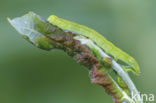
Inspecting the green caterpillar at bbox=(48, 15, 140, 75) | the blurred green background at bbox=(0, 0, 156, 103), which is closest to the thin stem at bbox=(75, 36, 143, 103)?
the green caterpillar at bbox=(48, 15, 140, 75)

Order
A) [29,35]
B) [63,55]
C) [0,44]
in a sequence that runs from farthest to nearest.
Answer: [63,55]
[0,44]
[29,35]

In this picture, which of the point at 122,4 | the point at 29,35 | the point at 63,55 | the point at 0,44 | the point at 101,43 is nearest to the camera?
the point at 29,35

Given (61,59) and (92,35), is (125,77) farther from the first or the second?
(61,59)

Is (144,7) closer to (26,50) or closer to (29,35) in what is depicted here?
(26,50)

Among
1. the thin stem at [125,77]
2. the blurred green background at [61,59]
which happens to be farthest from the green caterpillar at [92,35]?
the blurred green background at [61,59]

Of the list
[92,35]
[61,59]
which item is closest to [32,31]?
[92,35]

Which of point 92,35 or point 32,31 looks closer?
point 32,31

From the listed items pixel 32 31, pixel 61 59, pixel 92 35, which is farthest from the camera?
pixel 61 59

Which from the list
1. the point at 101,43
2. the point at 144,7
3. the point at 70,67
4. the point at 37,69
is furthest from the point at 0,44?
the point at 101,43
